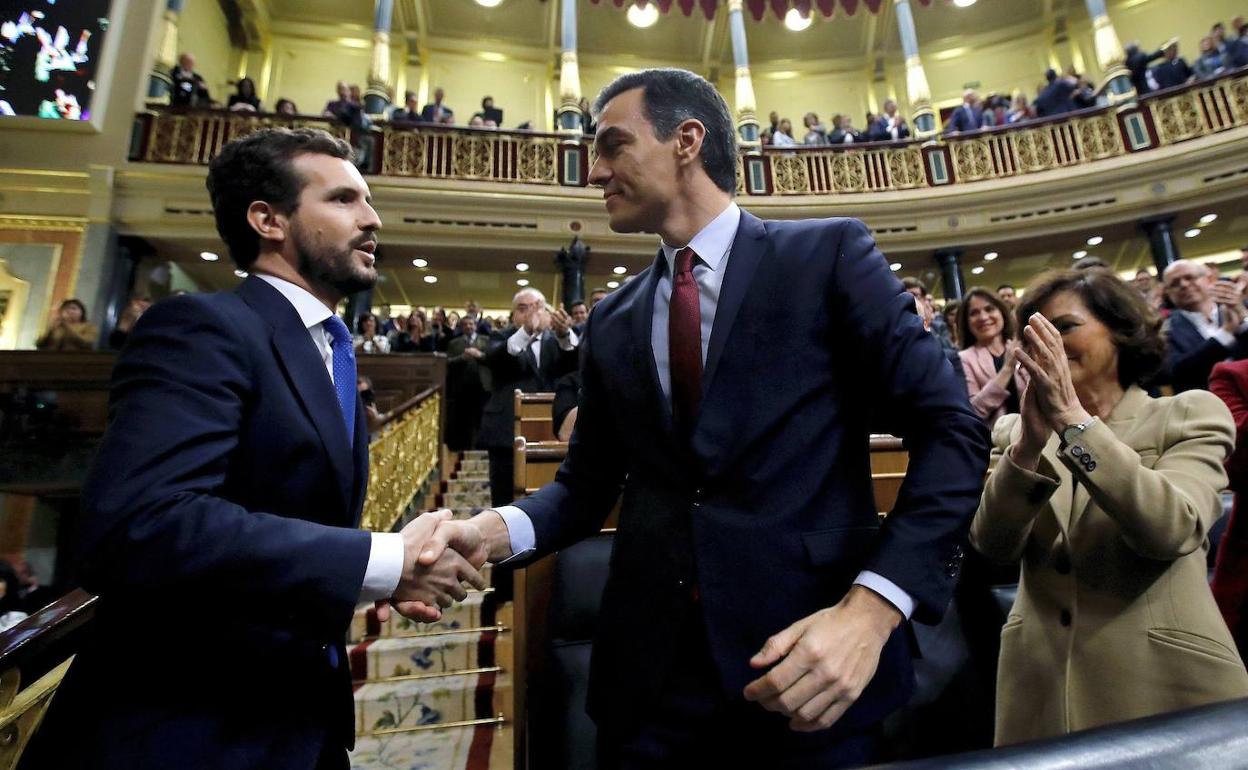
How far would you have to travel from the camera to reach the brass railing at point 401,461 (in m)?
3.72

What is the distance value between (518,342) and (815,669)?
3.33 meters

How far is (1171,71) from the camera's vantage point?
8.11 meters

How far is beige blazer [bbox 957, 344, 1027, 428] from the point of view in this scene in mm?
2365

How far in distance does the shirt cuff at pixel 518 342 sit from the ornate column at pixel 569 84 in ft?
19.1

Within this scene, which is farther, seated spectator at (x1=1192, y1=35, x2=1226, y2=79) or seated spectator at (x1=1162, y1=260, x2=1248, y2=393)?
seated spectator at (x1=1192, y1=35, x2=1226, y2=79)

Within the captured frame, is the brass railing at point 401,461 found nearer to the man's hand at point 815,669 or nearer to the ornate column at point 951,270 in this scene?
the man's hand at point 815,669

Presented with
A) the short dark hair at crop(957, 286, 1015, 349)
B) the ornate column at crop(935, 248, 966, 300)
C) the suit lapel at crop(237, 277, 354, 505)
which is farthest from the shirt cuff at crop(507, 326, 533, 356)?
the ornate column at crop(935, 248, 966, 300)

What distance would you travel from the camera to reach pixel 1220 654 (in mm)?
986

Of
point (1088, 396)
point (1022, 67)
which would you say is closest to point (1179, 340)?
point (1088, 396)

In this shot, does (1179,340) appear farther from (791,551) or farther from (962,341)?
(791,551)

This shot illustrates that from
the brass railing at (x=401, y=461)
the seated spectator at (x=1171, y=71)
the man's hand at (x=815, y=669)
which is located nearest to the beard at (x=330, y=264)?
the man's hand at (x=815, y=669)

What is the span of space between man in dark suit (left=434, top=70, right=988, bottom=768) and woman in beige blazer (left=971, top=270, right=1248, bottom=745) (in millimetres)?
341

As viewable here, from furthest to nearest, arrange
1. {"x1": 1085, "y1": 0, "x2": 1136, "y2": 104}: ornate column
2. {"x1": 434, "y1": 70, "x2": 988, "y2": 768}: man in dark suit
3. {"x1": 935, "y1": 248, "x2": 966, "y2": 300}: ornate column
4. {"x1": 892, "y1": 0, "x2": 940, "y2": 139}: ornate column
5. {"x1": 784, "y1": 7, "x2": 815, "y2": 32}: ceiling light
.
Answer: {"x1": 784, "y1": 7, "x2": 815, "y2": 32}: ceiling light
{"x1": 892, "y1": 0, "x2": 940, "y2": 139}: ornate column
{"x1": 935, "y1": 248, "x2": 966, "y2": 300}: ornate column
{"x1": 1085, "y1": 0, "x2": 1136, "y2": 104}: ornate column
{"x1": 434, "y1": 70, "x2": 988, "y2": 768}: man in dark suit

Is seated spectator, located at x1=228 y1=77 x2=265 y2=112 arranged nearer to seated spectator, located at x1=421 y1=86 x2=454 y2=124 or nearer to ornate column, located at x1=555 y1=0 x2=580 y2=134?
seated spectator, located at x1=421 y1=86 x2=454 y2=124
